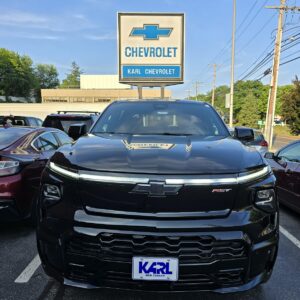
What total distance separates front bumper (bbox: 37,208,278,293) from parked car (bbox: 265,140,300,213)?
360 cm

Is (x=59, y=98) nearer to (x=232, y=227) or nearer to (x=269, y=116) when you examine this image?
(x=269, y=116)

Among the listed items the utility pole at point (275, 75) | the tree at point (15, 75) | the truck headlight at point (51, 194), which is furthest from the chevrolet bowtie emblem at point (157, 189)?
the tree at point (15, 75)

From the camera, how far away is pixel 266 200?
2826mm

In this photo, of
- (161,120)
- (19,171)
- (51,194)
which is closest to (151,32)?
(19,171)

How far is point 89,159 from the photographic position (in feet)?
9.45

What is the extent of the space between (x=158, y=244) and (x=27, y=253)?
239 cm

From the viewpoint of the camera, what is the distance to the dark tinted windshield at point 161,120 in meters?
4.23

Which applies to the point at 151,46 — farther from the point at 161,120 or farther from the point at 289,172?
the point at 161,120

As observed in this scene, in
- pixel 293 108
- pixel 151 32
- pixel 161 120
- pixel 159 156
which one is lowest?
pixel 293 108

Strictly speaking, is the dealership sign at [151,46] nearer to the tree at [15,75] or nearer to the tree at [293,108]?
the tree at [293,108]

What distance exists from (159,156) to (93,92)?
64.9m

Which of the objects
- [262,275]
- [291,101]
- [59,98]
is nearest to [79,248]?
[262,275]

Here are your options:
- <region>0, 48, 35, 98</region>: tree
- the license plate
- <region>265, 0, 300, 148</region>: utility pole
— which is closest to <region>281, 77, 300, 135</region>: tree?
<region>265, 0, 300, 148</region>: utility pole

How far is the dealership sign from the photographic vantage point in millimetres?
16703
